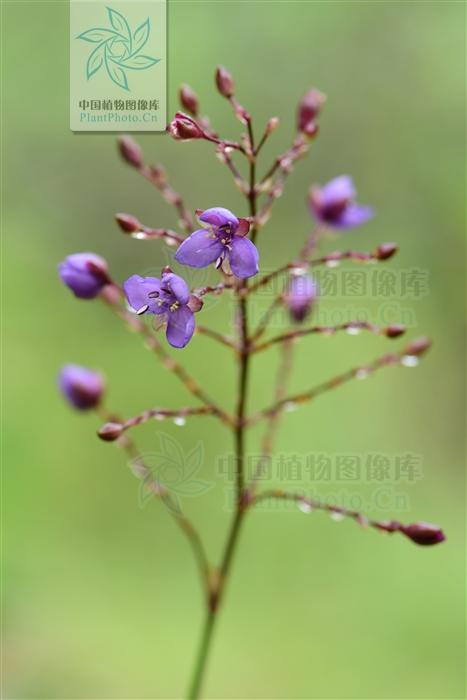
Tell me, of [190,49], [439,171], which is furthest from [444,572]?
[190,49]

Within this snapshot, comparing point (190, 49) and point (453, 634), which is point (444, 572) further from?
point (190, 49)

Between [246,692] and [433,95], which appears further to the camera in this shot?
[433,95]

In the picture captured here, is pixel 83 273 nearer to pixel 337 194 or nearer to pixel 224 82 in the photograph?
pixel 224 82

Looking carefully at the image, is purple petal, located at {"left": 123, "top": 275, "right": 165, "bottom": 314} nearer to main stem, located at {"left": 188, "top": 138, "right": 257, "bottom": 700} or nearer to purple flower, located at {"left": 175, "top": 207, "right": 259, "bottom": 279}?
purple flower, located at {"left": 175, "top": 207, "right": 259, "bottom": 279}

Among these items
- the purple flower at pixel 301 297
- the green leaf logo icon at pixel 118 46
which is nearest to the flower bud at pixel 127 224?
the purple flower at pixel 301 297

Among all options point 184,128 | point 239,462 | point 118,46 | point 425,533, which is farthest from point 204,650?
point 118,46
